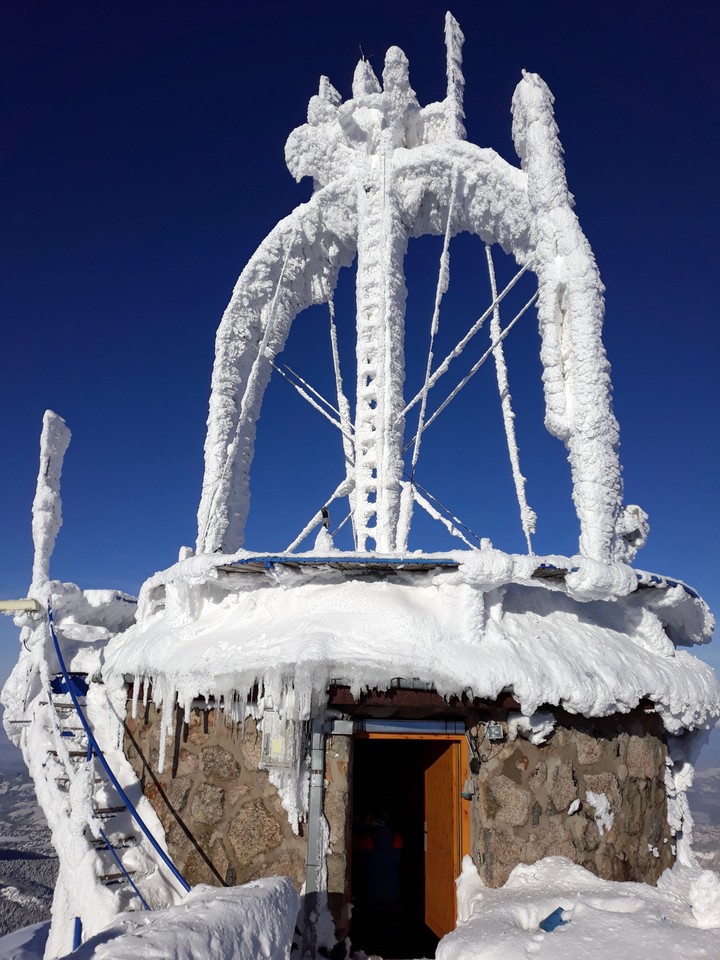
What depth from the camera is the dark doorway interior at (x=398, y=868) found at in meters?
6.98

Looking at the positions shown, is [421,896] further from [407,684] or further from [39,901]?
[39,901]

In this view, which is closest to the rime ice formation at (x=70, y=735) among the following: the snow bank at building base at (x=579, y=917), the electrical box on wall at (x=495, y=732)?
the snow bank at building base at (x=579, y=917)

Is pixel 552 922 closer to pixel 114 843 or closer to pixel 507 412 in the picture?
pixel 114 843

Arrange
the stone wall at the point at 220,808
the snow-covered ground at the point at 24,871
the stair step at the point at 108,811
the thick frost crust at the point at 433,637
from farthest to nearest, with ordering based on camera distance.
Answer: the snow-covered ground at the point at 24,871 < the stair step at the point at 108,811 < the stone wall at the point at 220,808 < the thick frost crust at the point at 433,637

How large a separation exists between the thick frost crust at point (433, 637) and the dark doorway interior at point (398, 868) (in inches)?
61.3

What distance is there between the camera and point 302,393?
9.25 meters

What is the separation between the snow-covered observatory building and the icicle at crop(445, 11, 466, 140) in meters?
0.86

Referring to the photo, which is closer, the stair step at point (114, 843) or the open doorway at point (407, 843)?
the stair step at point (114, 843)

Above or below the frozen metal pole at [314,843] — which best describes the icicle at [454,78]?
above

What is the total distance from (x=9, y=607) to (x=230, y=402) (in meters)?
3.68

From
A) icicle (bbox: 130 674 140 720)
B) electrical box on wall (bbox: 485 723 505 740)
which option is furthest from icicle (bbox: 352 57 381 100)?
electrical box on wall (bbox: 485 723 505 740)

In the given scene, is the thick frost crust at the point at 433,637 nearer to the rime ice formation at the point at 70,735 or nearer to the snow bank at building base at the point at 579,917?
the rime ice formation at the point at 70,735

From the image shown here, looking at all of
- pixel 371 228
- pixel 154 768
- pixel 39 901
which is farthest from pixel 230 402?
pixel 39 901

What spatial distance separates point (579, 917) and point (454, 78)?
383 inches
